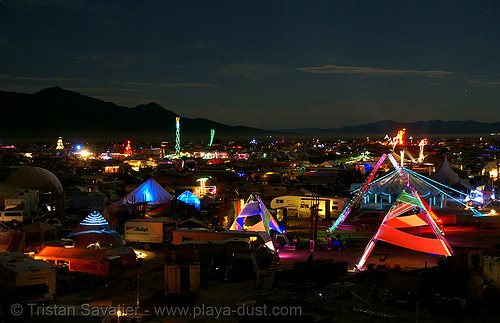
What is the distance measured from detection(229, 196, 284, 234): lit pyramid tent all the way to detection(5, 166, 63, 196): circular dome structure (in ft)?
42.6

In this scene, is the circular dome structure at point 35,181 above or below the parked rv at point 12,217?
above

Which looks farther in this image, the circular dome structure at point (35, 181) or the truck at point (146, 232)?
the circular dome structure at point (35, 181)

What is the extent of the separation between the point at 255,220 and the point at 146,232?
10.6ft

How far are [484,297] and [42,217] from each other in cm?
1476

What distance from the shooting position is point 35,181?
2562 cm

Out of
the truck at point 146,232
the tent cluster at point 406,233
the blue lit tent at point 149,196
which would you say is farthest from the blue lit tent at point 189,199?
the tent cluster at point 406,233

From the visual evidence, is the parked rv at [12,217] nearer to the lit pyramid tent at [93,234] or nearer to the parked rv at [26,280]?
the lit pyramid tent at [93,234]

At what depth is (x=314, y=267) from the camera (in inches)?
416

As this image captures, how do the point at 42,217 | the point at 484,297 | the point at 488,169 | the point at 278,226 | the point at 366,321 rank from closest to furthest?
the point at 366,321
the point at 484,297
the point at 278,226
the point at 42,217
the point at 488,169

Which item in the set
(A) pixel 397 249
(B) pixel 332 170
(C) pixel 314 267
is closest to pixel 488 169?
(B) pixel 332 170

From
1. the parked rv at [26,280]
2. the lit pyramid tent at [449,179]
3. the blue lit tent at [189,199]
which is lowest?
the parked rv at [26,280]

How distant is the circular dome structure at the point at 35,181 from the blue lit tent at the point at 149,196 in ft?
21.8

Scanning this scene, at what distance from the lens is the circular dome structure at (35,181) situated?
25328 mm

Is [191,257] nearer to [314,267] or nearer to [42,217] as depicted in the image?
[314,267]
